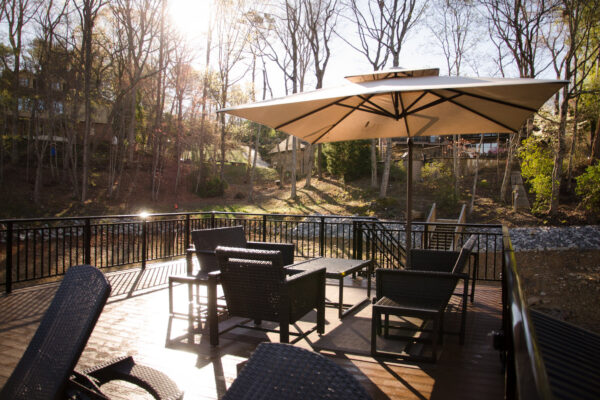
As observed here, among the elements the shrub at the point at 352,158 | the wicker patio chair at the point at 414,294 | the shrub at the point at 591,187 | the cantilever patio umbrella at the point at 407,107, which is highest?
the shrub at the point at 352,158

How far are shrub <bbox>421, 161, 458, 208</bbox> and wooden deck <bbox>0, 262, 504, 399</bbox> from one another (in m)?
13.3

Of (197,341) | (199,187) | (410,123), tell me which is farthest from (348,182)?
(197,341)

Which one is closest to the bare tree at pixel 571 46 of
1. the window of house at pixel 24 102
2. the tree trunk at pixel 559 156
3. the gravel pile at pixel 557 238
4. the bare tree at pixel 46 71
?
the tree trunk at pixel 559 156

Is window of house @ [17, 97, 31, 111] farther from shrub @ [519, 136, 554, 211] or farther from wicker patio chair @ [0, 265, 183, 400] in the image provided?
shrub @ [519, 136, 554, 211]

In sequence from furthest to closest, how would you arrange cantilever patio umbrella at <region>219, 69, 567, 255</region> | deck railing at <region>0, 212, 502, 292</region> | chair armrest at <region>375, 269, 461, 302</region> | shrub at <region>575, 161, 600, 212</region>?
shrub at <region>575, 161, 600, 212</region> → deck railing at <region>0, 212, 502, 292</region> → chair armrest at <region>375, 269, 461, 302</region> → cantilever patio umbrella at <region>219, 69, 567, 255</region>

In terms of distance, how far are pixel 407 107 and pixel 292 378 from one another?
432cm

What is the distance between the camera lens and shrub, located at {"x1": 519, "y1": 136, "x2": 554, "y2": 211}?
15141mm

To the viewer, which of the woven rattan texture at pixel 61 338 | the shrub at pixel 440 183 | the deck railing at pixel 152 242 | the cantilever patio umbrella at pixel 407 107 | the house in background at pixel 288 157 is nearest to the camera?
the woven rattan texture at pixel 61 338

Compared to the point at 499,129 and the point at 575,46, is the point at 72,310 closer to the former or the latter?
the point at 499,129

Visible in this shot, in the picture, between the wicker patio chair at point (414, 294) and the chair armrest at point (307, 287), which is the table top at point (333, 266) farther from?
the wicker patio chair at point (414, 294)

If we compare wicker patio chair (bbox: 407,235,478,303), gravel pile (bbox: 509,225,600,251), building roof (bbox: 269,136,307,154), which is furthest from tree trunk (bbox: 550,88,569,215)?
building roof (bbox: 269,136,307,154)

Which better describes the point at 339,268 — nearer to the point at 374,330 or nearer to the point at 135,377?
the point at 374,330

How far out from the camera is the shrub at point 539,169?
15.1 metres

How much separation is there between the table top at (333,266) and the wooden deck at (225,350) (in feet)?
1.82
